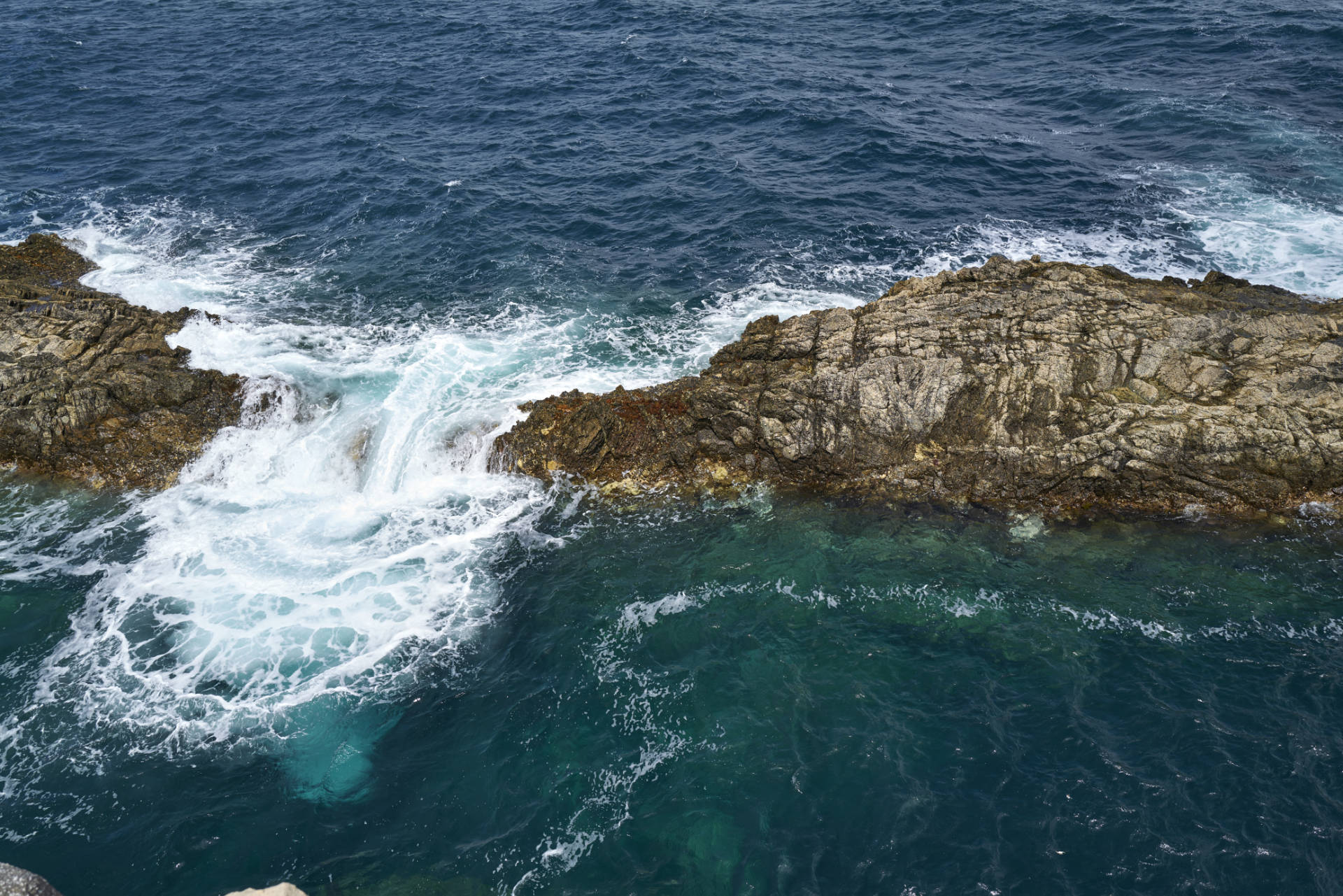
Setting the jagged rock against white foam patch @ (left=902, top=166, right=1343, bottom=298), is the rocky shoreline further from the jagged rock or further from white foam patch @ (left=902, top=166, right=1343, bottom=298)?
the jagged rock

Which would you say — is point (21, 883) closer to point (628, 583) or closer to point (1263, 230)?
point (628, 583)

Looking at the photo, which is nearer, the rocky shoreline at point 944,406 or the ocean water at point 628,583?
the ocean water at point 628,583

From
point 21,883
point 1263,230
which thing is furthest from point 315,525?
point 1263,230

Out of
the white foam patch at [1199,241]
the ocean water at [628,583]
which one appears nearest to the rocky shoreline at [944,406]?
the ocean water at [628,583]

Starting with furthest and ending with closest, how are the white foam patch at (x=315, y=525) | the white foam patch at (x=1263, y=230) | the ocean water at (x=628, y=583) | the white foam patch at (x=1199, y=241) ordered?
1. the white foam patch at (x=1199, y=241)
2. the white foam patch at (x=1263, y=230)
3. the white foam patch at (x=315, y=525)
4. the ocean water at (x=628, y=583)

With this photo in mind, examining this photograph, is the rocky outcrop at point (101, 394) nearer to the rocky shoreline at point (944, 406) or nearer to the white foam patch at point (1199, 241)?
the rocky shoreline at point (944, 406)

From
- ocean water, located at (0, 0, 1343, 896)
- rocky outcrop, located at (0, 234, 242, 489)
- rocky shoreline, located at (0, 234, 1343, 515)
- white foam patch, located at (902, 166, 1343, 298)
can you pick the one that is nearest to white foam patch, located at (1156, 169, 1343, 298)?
white foam patch, located at (902, 166, 1343, 298)
